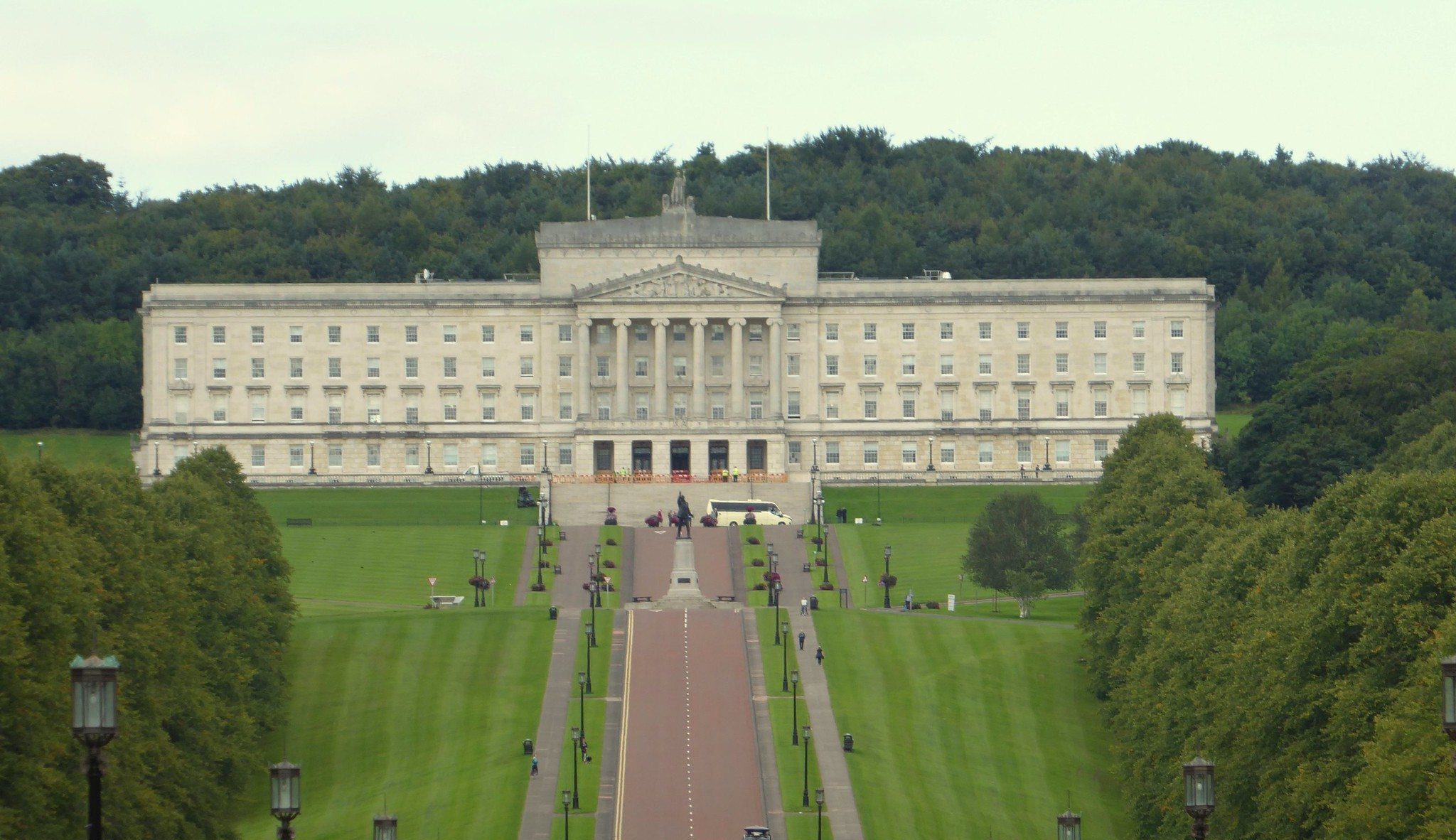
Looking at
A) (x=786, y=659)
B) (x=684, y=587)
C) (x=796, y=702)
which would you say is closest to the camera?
(x=796, y=702)

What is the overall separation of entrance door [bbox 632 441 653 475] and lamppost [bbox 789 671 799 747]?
2276 inches

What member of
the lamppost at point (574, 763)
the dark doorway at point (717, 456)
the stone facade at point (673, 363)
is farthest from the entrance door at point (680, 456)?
the lamppost at point (574, 763)

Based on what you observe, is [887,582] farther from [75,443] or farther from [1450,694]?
[1450,694]

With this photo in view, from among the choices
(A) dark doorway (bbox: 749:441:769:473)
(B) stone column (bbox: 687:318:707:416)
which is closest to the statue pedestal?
(A) dark doorway (bbox: 749:441:769:473)

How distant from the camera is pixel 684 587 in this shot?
380ft

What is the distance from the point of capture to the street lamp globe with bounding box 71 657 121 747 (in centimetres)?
3938

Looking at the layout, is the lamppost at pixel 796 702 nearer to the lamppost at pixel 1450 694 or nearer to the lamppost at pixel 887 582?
the lamppost at pixel 887 582

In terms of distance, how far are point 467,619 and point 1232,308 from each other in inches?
3801

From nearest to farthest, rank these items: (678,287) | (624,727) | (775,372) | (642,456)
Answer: (624,727) → (642,456) → (678,287) → (775,372)

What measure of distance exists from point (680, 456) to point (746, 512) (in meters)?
19.9

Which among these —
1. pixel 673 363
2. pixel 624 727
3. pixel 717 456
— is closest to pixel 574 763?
pixel 624 727

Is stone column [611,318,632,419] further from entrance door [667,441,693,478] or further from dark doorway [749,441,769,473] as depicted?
dark doorway [749,441,769,473]

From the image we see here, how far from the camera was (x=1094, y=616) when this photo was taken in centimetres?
10100

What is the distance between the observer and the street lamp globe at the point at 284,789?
48.7m
